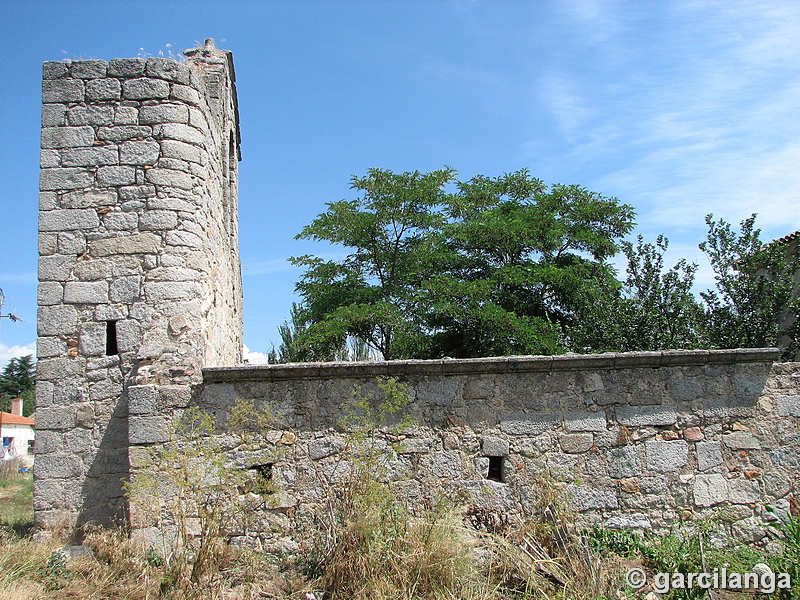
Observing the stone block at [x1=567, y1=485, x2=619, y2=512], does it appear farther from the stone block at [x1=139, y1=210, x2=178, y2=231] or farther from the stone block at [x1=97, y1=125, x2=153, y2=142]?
the stone block at [x1=97, y1=125, x2=153, y2=142]

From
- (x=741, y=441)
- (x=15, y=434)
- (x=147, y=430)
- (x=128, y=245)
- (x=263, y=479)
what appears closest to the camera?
(x=263, y=479)

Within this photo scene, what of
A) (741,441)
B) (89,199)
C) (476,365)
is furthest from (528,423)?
(89,199)

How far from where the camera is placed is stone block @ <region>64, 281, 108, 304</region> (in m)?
5.94

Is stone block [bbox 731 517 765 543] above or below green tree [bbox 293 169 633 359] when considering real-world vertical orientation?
below

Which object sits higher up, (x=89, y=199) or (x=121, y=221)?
(x=89, y=199)

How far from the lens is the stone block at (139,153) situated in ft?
20.2

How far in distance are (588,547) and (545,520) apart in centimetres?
55

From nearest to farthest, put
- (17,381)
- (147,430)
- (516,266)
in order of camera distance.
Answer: (147,430) → (516,266) → (17,381)

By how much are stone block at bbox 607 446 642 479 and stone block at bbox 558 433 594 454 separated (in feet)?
0.68

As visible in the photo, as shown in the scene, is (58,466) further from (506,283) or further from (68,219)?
(506,283)

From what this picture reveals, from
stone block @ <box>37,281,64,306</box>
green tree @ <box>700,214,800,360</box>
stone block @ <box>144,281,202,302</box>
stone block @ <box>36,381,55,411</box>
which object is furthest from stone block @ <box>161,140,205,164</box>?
green tree @ <box>700,214,800,360</box>

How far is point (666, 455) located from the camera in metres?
5.60

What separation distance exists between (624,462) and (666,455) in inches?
15.4

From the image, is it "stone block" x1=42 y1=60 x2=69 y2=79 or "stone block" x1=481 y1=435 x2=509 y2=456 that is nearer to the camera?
"stone block" x1=481 y1=435 x2=509 y2=456
